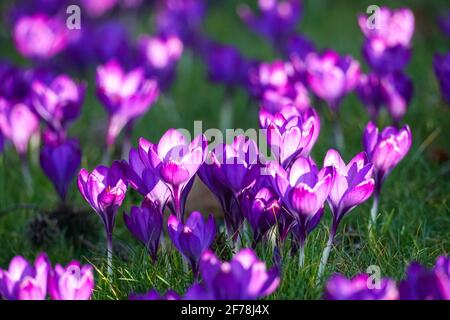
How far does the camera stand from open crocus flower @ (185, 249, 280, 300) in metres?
1.88

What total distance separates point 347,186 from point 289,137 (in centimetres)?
25

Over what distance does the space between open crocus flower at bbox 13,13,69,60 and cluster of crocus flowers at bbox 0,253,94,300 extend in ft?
8.23

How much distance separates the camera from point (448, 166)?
3.24m

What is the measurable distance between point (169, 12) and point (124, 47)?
0.80 metres

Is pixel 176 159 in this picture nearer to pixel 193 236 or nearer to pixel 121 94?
pixel 193 236

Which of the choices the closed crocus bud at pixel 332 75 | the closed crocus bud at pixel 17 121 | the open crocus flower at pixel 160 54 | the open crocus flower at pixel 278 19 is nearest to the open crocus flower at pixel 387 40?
the closed crocus bud at pixel 332 75

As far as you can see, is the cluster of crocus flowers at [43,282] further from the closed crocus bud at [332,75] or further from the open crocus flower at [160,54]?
the open crocus flower at [160,54]

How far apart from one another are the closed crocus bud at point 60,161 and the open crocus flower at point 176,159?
780 millimetres

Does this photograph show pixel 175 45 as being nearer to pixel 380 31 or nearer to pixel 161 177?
pixel 380 31

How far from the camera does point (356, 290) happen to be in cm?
190

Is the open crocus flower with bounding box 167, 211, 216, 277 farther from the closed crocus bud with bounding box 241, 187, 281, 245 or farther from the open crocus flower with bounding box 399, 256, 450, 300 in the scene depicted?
the open crocus flower with bounding box 399, 256, 450, 300

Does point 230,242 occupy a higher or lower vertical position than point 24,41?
lower

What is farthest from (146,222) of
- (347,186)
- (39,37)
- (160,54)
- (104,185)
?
(39,37)

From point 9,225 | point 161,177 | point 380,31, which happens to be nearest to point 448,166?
point 380,31
